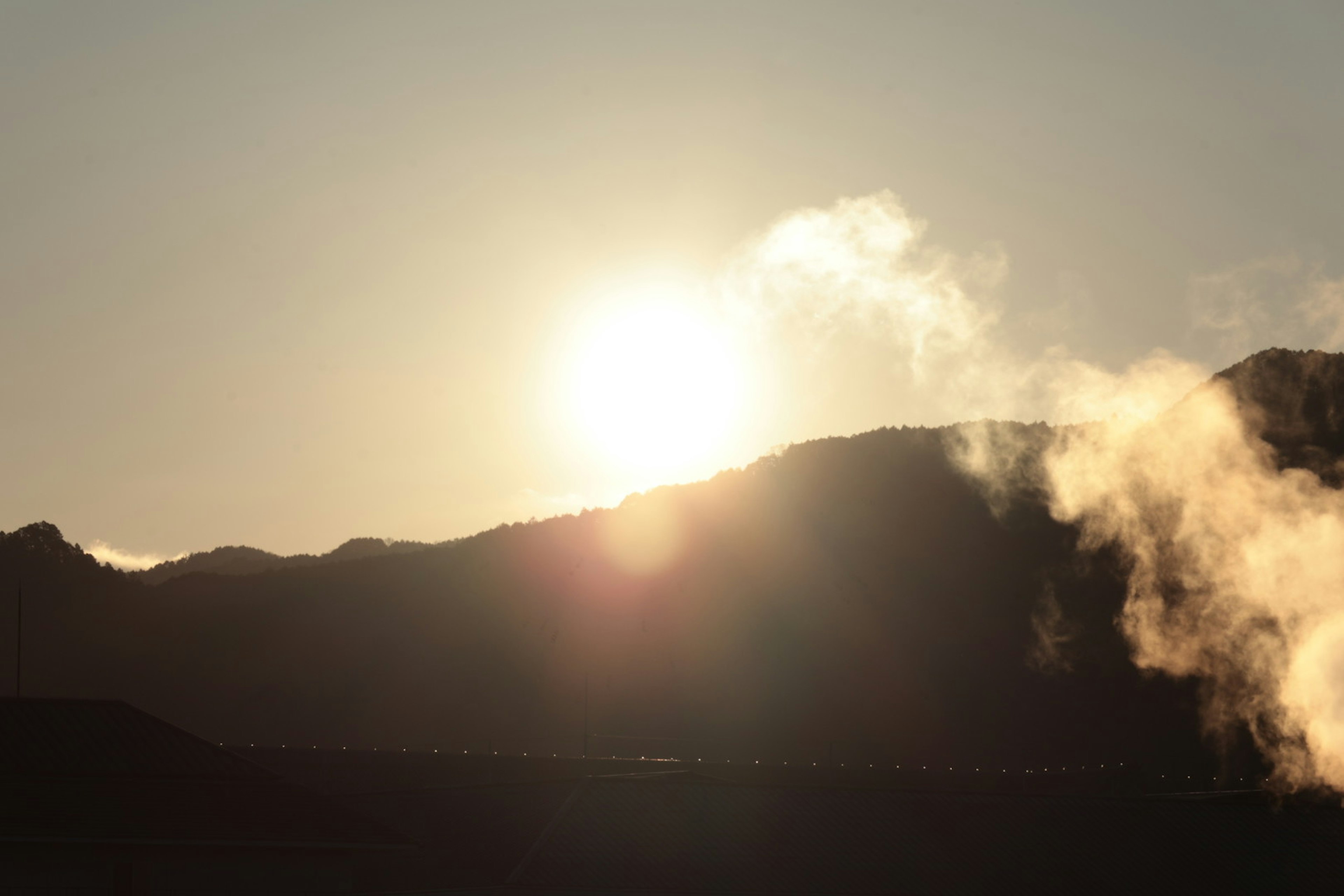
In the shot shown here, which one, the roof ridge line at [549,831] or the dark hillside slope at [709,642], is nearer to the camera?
the roof ridge line at [549,831]

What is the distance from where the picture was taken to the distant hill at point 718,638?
148 meters

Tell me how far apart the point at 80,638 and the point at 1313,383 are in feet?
508

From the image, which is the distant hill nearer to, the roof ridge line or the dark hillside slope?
the dark hillside slope

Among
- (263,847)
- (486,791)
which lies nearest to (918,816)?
(486,791)

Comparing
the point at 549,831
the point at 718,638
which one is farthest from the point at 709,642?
the point at 549,831

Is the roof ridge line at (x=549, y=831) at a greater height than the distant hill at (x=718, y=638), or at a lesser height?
lesser

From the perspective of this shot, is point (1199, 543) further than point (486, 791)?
Yes

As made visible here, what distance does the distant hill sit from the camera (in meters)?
148

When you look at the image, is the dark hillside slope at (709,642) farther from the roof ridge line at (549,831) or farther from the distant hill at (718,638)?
the roof ridge line at (549,831)

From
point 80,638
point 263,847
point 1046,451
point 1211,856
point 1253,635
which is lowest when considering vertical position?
point 1211,856

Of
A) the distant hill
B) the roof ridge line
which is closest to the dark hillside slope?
the distant hill

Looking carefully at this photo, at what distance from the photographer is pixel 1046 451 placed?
182625 millimetres

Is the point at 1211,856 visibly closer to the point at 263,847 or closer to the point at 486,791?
the point at 486,791

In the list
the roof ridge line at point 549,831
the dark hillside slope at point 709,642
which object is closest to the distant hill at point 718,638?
the dark hillside slope at point 709,642
